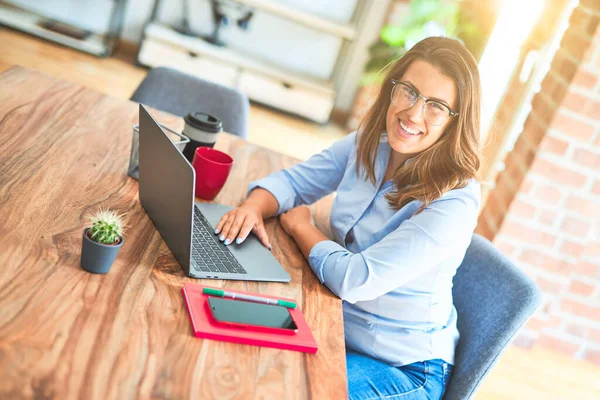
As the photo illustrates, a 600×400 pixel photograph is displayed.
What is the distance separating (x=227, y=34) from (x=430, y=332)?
439 centimetres

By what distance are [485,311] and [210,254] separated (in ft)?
2.31

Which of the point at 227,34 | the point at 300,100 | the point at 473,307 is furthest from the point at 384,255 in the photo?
the point at 227,34

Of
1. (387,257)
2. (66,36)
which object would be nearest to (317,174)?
(387,257)

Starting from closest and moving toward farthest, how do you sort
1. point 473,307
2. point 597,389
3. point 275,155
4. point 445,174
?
point 445,174 → point 473,307 → point 275,155 → point 597,389

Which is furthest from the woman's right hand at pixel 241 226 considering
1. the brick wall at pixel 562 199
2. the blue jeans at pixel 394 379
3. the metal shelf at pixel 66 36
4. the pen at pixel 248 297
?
the metal shelf at pixel 66 36

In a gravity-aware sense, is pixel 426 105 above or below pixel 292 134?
above

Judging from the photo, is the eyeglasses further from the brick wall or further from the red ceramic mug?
the brick wall

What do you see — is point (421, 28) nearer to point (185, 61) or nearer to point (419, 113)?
point (185, 61)

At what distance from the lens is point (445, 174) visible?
4.84 ft

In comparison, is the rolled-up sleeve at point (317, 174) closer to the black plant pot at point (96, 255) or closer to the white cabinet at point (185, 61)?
the black plant pot at point (96, 255)

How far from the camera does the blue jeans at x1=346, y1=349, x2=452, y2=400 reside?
1355 mm

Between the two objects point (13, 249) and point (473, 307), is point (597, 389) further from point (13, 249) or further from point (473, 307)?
point (13, 249)

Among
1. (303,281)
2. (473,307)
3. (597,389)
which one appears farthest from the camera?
(597,389)

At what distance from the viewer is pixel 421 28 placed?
446 cm
